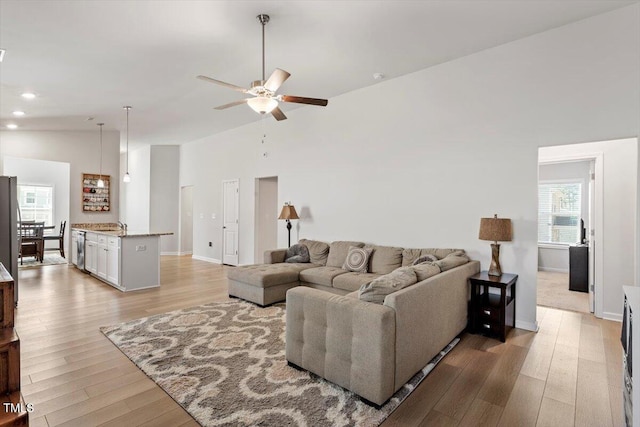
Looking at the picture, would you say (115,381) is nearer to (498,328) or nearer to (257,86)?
(257,86)

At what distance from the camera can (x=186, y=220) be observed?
33.3 feet

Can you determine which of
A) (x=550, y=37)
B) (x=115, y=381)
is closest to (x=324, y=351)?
(x=115, y=381)

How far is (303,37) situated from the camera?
365 cm

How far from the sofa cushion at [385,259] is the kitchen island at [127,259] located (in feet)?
11.7

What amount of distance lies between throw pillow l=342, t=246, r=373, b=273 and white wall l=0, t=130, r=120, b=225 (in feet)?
21.6

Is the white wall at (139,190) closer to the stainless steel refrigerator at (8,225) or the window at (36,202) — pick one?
the window at (36,202)

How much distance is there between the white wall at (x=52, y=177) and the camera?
31.7 ft

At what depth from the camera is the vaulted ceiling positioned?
10.2 ft

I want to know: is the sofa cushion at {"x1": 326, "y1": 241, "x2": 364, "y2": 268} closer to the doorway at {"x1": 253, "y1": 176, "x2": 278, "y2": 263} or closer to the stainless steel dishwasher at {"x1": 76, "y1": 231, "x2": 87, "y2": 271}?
the doorway at {"x1": 253, "y1": 176, "x2": 278, "y2": 263}

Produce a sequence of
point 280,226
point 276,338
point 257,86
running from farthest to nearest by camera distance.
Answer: point 280,226, point 276,338, point 257,86

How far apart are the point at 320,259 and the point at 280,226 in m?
1.71

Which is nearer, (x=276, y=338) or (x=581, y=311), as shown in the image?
(x=276, y=338)

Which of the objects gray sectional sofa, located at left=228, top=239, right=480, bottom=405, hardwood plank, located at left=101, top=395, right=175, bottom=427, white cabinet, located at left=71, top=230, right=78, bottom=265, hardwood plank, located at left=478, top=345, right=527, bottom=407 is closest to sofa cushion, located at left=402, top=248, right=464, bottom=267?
gray sectional sofa, located at left=228, top=239, right=480, bottom=405

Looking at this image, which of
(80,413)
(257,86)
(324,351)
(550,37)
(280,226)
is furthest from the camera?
(280,226)
